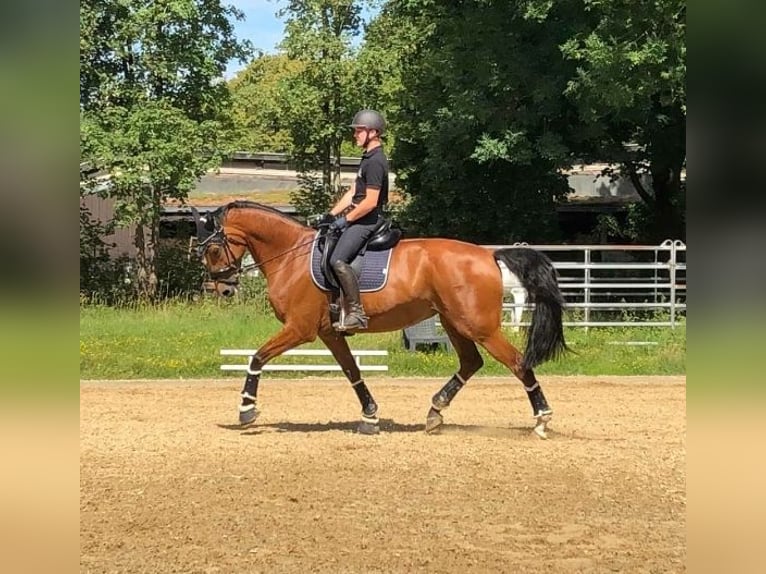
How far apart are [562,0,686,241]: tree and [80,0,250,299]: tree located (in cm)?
1036

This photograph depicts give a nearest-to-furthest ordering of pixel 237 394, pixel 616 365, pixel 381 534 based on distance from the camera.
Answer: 1. pixel 381 534
2. pixel 237 394
3. pixel 616 365

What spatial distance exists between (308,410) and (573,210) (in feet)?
63.9

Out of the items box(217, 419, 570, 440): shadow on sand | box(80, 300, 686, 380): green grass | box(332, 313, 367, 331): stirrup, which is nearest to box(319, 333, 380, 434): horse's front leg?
box(217, 419, 570, 440): shadow on sand

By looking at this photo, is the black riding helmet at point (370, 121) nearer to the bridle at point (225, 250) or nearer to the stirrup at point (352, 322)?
the bridle at point (225, 250)

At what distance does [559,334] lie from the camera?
759 cm

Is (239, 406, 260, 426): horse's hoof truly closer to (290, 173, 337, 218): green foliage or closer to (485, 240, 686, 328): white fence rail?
(485, 240, 686, 328): white fence rail

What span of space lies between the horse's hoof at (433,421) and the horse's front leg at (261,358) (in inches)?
51.4

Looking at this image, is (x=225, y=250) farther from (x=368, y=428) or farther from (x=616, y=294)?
(x=616, y=294)

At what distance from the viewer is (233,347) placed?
45.4 feet

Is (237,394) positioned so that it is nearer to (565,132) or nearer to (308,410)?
(308,410)

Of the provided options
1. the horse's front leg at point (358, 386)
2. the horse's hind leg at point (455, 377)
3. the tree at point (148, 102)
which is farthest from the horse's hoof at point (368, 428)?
the tree at point (148, 102)

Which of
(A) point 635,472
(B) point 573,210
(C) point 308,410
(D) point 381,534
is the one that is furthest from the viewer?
(B) point 573,210

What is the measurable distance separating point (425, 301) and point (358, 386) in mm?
1030
